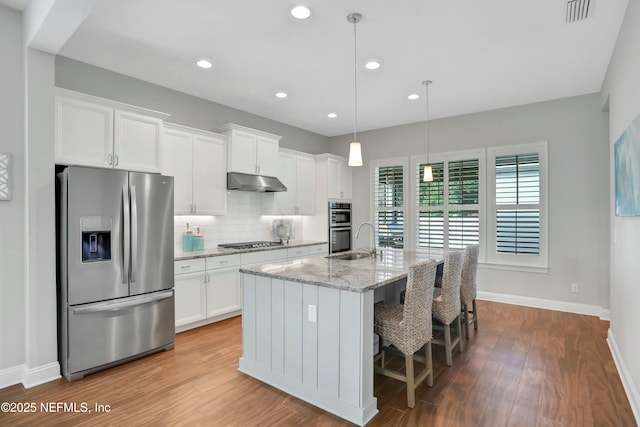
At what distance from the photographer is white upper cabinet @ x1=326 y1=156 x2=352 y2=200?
6039 mm

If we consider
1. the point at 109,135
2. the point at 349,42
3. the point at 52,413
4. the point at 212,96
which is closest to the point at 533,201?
the point at 349,42

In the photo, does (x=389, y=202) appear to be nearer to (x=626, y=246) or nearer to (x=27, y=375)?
(x=626, y=246)

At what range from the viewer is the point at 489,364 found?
3.07 metres

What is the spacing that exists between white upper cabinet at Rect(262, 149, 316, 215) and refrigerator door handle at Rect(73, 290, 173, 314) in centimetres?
234

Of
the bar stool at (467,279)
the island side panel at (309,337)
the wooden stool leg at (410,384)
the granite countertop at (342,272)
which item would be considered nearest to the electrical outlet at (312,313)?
the island side panel at (309,337)

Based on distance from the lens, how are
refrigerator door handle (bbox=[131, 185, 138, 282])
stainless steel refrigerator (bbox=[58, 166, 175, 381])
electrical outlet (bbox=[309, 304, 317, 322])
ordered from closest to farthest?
→ electrical outlet (bbox=[309, 304, 317, 322]) < stainless steel refrigerator (bbox=[58, 166, 175, 381]) < refrigerator door handle (bbox=[131, 185, 138, 282])

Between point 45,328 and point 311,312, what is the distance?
219 cm

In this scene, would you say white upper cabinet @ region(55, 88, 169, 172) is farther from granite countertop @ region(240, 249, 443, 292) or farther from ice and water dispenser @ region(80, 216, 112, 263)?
granite countertop @ region(240, 249, 443, 292)

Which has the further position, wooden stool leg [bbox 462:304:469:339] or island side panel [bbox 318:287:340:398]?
wooden stool leg [bbox 462:304:469:339]

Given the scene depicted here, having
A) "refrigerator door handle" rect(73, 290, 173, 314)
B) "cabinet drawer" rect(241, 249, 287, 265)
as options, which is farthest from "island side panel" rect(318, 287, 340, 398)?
"cabinet drawer" rect(241, 249, 287, 265)

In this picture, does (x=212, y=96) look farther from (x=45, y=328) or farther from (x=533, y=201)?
(x=533, y=201)

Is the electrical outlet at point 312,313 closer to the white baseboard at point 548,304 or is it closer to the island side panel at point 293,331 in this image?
the island side panel at point 293,331

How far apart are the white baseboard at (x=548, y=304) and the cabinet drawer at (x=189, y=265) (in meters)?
4.08

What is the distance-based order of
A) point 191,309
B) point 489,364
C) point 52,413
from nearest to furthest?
point 52,413
point 489,364
point 191,309
